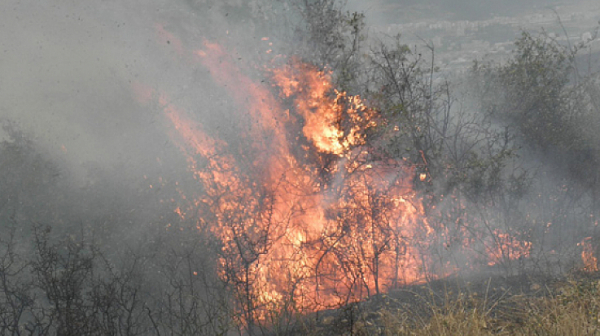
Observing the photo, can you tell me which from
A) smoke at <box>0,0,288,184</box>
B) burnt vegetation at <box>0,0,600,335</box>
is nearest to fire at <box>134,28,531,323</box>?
burnt vegetation at <box>0,0,600,335</box>

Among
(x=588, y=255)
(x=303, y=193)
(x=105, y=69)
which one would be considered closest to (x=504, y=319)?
(x=588, y=255)

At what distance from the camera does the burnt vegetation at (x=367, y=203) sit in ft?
33.3

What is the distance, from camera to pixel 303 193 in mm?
14398

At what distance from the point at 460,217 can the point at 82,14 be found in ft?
51.2

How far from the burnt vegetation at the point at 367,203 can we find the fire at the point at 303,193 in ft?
0.26

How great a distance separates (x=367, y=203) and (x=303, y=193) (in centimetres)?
243

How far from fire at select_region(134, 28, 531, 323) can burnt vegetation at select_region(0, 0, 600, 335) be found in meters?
0.08

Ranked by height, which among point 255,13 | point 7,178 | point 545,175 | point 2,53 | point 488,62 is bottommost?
point 545,175

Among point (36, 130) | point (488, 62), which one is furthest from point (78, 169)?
point (488, 62)

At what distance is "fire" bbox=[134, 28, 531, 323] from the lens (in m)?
11.9

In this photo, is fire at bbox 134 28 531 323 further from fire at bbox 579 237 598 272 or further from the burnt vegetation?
fire at bbox 579 237 598 272

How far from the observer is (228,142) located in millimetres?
16672

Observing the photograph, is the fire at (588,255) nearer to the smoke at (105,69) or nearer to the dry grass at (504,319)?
the dry grass at (504,319)

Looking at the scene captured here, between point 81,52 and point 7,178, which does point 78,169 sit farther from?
point 81,52
